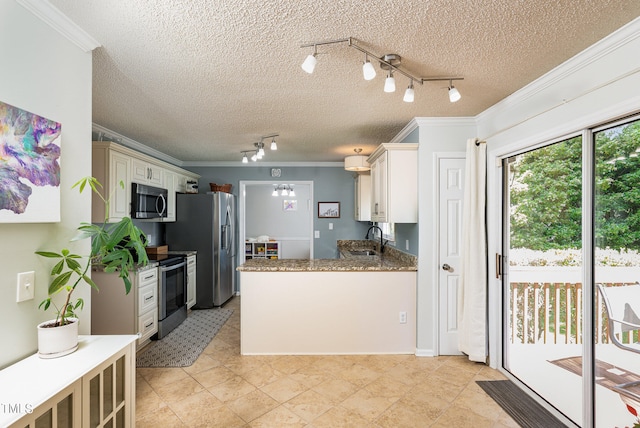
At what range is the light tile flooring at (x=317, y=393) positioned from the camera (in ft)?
6.74

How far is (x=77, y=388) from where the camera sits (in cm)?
114

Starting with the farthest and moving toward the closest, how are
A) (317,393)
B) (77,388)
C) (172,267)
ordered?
(172,267) → (317,393) → (77,388)

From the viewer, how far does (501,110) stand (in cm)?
256

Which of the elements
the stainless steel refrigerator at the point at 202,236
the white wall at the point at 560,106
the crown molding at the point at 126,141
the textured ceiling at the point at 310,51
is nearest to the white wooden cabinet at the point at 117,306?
the stainless steel refrigerator at the point at 202,236

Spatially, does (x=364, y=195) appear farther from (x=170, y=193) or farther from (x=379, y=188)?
(x=170, y=193)

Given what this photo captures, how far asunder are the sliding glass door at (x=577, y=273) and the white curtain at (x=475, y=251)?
0.62 ft

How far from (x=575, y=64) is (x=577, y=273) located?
150 centimetres

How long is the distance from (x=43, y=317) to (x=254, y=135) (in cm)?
264

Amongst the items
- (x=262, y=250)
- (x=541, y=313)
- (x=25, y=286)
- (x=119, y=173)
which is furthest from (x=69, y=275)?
(x=262, y=250)

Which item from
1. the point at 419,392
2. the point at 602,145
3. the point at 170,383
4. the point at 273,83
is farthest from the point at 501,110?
the point at 170,383

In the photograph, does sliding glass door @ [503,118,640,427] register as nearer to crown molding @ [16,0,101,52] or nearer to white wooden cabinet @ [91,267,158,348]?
crown molding @ [16,0,101,52]

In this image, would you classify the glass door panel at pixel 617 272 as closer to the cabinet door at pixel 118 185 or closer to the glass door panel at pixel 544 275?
the glass door panel at pixel 544 275

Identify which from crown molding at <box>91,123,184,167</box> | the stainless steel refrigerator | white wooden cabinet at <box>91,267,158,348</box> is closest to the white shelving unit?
the stainless steel refrigerator

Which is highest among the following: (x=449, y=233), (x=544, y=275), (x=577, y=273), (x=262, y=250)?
(x=449, y=233)
